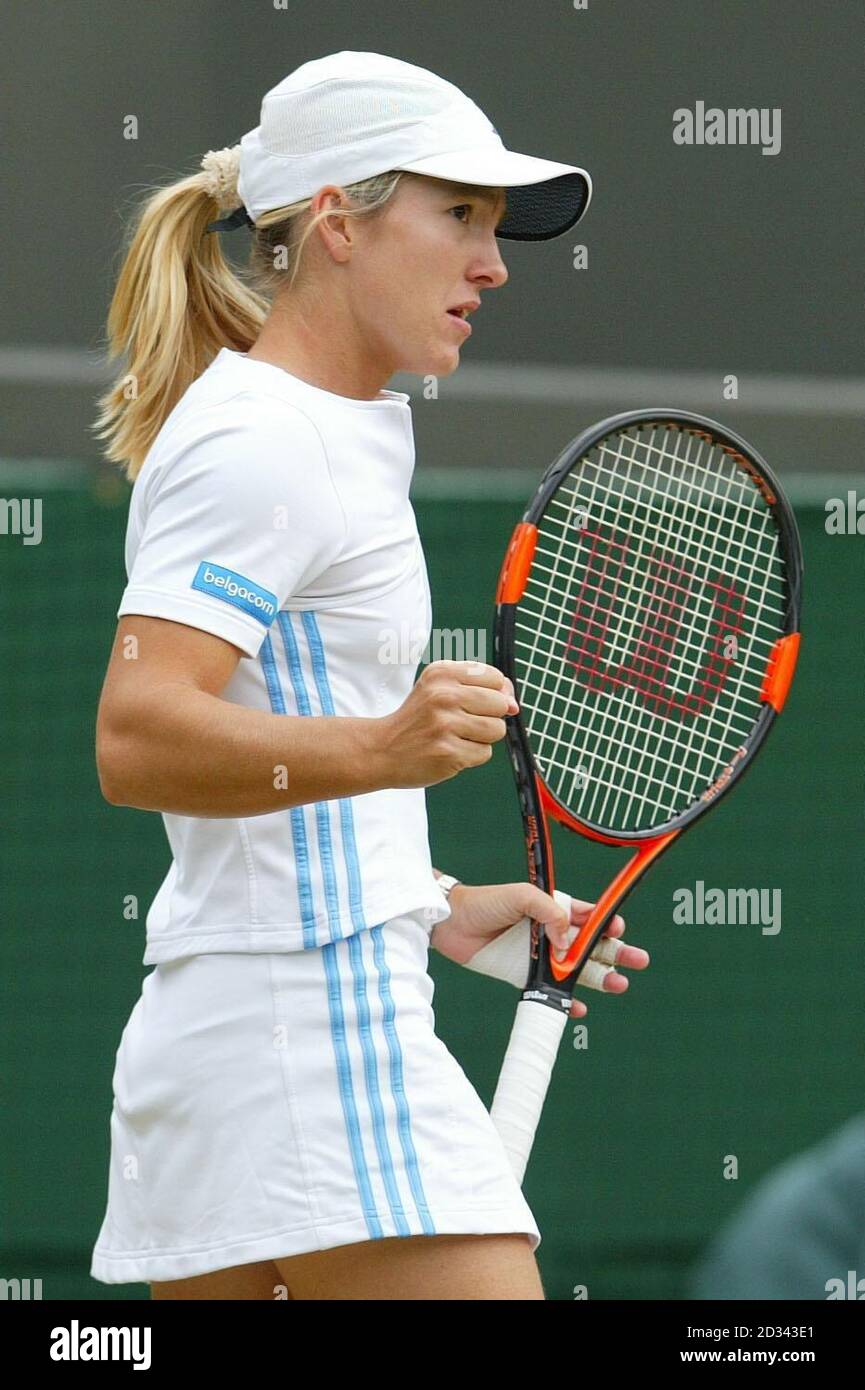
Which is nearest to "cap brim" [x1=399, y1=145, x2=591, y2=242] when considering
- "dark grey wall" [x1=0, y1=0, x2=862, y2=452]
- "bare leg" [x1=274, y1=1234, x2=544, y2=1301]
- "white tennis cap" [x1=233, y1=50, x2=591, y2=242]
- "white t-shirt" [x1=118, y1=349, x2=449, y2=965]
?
"white tennis cap" [x1=233, y1=50, x2=591, y2=242]

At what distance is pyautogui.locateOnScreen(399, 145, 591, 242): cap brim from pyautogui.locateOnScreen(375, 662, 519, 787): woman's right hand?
1.49ft

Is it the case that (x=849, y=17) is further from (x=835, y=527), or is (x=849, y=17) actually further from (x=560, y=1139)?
(x=560, y=1139)

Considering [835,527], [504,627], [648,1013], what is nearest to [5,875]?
[648,1013]

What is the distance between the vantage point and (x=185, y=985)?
169 cm

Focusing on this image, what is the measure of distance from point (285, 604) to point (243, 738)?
0.16 meters

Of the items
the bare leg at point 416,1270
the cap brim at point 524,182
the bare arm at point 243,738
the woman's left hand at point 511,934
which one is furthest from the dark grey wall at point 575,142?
the bare leg at point 416,1270

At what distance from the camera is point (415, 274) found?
1779mm

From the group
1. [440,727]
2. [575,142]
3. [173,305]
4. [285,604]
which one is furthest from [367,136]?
[575,142]

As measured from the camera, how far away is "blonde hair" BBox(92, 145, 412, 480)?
1.95m

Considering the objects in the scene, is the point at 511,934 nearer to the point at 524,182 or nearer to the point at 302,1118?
the point at 302,1118

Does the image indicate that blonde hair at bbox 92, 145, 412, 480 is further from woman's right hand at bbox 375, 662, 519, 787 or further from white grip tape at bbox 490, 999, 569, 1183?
white grip tape at bbox 490, 999, 569, 1183

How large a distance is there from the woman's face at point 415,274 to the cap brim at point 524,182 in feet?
0.09

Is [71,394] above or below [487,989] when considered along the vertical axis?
above

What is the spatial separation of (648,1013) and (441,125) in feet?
8.85
